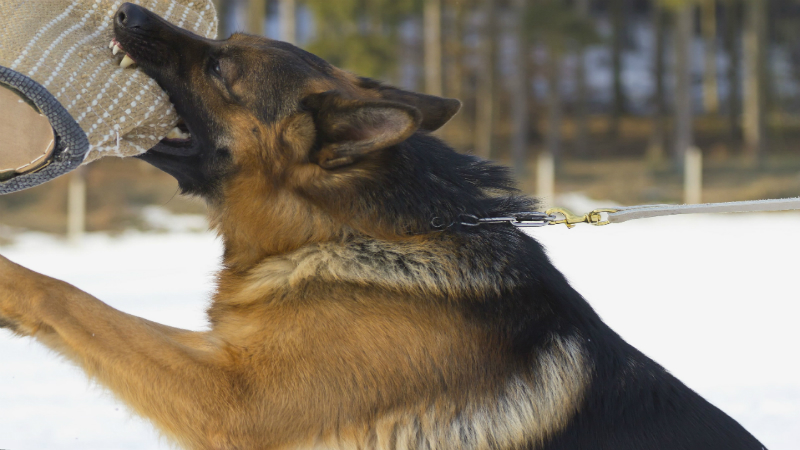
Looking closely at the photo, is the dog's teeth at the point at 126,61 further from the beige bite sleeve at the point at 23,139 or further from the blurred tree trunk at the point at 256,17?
the blurred tree trunk at the point at 256,17

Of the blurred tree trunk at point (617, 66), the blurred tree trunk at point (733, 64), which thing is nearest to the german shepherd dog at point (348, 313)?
the blurred tree trunk at point (617, 66)

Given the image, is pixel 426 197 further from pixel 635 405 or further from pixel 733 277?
pixel 733 277

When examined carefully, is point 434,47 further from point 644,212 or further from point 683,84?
point 644,212

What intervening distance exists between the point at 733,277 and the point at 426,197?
7.75 meters

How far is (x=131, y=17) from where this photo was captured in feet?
10.2

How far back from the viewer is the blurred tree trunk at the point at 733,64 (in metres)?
32.8

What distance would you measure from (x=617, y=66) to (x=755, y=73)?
7.72 metres

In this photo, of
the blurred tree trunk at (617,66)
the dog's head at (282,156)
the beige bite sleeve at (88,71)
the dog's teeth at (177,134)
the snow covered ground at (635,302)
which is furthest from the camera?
the blurred tree trunk at (617,66)

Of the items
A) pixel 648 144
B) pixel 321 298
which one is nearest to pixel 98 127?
pixel 321 298

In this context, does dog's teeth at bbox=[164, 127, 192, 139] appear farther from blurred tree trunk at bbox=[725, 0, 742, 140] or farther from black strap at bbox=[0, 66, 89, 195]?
blurred tree trunk at bbox=[725, 0, 742, 140]

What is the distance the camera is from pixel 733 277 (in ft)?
31.3

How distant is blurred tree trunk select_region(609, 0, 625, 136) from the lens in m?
33.2

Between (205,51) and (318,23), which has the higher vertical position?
(318,23)

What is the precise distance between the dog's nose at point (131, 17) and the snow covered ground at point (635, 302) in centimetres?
118
